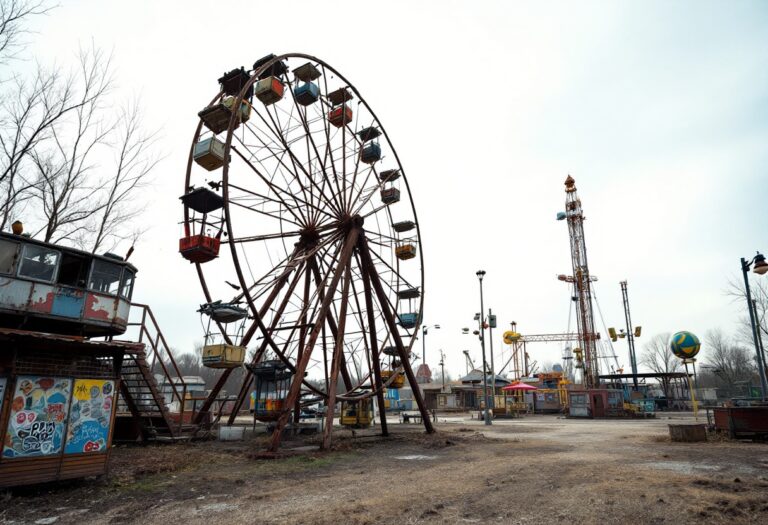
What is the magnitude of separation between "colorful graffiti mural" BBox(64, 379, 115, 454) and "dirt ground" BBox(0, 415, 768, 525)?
0.86m

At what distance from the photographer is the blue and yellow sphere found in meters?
26.5

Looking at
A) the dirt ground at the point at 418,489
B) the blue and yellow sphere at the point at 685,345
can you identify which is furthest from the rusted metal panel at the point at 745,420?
the blue and yellow sphere at the point at 685,345

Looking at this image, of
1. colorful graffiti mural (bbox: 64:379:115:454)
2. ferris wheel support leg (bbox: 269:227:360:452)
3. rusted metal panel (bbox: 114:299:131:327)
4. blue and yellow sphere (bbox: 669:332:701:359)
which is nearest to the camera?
colorful graffiti mural (bbox: 64:379:115:454)

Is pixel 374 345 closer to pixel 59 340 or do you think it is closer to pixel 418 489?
pixel 418 489

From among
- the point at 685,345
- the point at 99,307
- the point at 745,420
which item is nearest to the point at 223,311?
the point at 99,307

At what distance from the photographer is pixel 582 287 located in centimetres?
6769

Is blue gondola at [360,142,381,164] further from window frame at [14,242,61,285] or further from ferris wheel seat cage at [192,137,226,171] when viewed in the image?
window frame at [14,242,61,285]

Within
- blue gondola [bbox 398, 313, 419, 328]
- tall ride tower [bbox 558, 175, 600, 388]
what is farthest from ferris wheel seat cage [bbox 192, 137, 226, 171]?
tall ride tower [bbox 558, 175, 600, 388]

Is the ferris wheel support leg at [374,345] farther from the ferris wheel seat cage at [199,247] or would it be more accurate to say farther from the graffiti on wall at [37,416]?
the graffiti on wall at [37,416]

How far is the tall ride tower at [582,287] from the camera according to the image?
62906 millimetres

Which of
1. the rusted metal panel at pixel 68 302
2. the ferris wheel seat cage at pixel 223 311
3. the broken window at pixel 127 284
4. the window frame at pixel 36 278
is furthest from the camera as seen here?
the ferris wheel seat cage at pixel 223 311

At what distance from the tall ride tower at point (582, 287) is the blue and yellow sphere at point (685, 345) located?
36934mm

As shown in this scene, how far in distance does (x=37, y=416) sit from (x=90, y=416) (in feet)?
3.72

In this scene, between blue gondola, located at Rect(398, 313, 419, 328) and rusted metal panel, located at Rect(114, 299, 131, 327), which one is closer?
rusted metal panel, located at Rect(114, 299, 131, 327)
